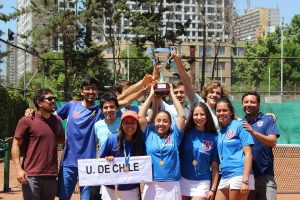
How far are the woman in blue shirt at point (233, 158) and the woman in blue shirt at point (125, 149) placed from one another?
845mm

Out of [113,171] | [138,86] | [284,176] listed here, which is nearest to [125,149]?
[113,171]

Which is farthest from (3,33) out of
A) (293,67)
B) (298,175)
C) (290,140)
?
(293,67)

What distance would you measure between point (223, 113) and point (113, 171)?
1284 millimetres

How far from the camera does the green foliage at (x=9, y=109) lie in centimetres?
2036

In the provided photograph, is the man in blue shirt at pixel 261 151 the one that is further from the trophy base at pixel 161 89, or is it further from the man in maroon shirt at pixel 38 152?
the man in maroon shirt at pixel 38 152

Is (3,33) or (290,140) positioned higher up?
(3,33)

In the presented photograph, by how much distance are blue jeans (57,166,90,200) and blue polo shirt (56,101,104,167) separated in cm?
8

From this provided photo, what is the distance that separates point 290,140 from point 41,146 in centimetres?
1387

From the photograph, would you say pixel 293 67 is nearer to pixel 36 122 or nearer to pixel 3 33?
pixel 3 33

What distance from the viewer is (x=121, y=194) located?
5613 mm

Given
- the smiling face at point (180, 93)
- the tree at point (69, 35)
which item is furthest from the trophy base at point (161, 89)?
the tree at point (69, 35)

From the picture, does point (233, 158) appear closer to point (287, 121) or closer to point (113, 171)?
point (113, 171)

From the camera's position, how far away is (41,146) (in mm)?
6012

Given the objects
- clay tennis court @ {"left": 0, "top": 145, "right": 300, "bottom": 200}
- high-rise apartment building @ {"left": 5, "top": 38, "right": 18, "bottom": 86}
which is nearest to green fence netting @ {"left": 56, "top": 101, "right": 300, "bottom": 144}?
clay tennis court @ {"left": 0, "top": 145, "right": 300, "bottom": 200}
